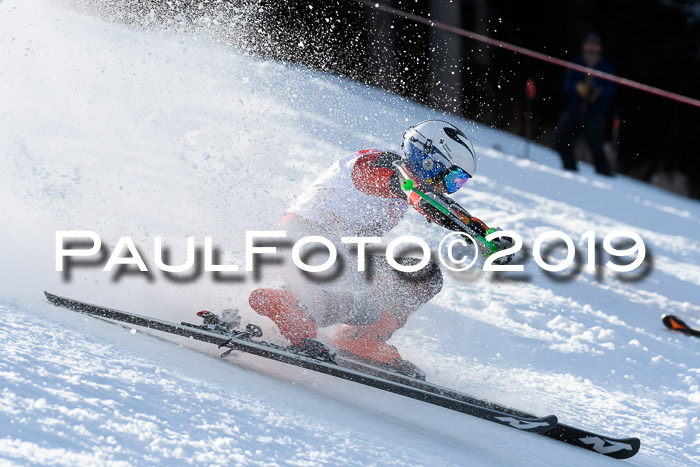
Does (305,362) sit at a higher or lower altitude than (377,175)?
lower

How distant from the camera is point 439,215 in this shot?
3479 mm

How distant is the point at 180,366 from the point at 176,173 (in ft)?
10.3

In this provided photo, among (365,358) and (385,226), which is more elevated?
(385,226)

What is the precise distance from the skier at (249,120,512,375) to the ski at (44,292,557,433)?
238 millimetres

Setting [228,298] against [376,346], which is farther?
[228,298]

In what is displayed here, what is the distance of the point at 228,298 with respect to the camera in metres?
4.07

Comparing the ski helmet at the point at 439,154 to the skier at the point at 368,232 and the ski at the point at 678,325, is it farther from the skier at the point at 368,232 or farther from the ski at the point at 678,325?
the ski at the point at 678,325

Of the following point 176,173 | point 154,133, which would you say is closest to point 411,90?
point 154,133

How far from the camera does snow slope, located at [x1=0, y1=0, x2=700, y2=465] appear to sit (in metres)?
2.39

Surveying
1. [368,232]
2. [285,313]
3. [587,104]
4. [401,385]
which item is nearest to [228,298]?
[285,313]

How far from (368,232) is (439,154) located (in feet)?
1.58

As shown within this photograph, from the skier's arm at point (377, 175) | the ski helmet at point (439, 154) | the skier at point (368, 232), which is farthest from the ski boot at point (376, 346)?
the ski helmet at point (439, 154)

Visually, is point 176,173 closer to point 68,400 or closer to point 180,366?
point 180,366

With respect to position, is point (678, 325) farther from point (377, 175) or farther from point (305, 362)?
point (305, 362)
